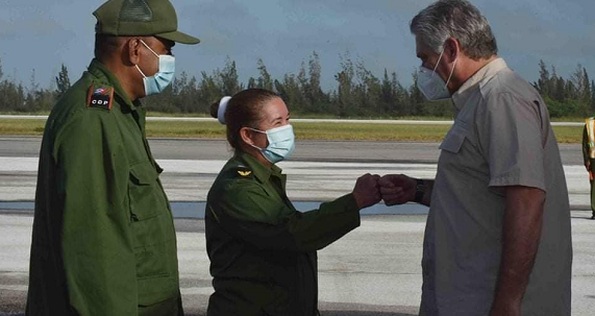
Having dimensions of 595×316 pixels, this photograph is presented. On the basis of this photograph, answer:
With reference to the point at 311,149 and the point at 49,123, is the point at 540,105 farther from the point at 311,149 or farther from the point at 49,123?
the point at 311,149

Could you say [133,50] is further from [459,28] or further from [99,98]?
[459,28]

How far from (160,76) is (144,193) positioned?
1.82ft

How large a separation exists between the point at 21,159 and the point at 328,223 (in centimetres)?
2475

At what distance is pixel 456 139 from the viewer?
13.4 ft

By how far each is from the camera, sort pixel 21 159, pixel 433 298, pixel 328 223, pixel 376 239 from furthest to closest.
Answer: pixel 21 159
pixel 376 239
pixel 328 223
pixel 433 298

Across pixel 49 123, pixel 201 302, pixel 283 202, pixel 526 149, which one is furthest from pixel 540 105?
pixel 201 302

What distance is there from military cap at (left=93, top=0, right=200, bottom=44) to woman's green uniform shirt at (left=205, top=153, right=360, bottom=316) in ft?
2.17

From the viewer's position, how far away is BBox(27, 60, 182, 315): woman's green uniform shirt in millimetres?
3977

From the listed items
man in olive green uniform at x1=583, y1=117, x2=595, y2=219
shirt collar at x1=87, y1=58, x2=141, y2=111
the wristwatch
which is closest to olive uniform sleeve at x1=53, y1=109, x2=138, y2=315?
shirt collar at x1=87, y1=58, x2=141, y2=111

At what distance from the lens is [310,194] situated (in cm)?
1895

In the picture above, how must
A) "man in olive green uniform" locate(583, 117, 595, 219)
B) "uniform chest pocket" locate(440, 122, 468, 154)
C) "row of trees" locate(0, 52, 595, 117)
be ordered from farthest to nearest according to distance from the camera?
1. "row of trees" locate(0, 52, 595, 117)
2. "man in olive green uniform" locate(583, 117, 595, 219)
3. "uniform chest pocket" locate(440, 122, 468, 154)

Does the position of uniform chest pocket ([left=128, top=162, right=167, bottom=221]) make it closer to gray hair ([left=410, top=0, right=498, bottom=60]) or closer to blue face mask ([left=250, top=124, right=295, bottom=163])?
blue face mask ([left=250, top=124, right=295, bottom=163])

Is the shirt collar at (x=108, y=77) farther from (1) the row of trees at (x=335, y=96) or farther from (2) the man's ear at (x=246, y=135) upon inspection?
(1) the row of trees at (x=335, y=96)

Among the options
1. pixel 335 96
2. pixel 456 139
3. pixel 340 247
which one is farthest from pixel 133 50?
pixel 335 96
